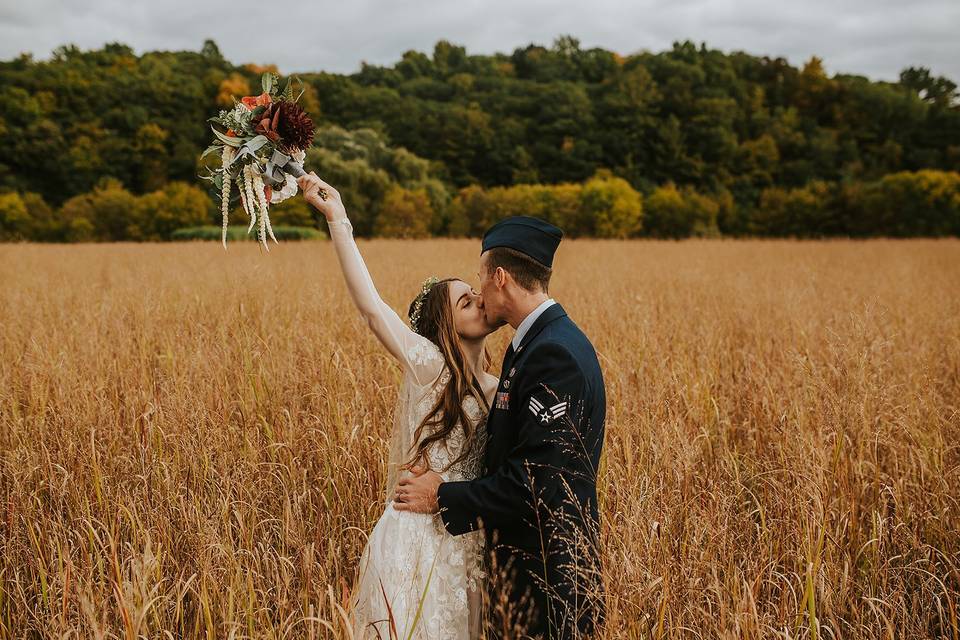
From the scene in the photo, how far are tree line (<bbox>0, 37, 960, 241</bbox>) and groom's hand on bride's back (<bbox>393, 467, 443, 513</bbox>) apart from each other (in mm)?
27507

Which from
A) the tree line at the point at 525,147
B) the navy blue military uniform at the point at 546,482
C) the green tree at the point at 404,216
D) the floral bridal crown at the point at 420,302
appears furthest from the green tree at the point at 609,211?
the navy blue military uniform at the point at 546,482

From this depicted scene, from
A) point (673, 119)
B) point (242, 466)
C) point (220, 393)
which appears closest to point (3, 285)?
point (220, 393)

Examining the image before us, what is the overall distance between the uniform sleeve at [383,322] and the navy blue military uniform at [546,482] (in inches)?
10.3

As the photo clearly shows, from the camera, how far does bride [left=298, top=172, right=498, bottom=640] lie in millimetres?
1889

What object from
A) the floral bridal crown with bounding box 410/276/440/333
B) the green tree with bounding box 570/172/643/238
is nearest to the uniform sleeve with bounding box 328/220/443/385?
the floral bridal crown with bounding box 410/276/440/333

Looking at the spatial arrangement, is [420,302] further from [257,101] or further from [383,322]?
[257,101]

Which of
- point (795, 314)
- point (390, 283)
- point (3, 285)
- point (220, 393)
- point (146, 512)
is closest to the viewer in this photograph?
point (146, 512)

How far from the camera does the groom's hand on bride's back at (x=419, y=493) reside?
6.21ft

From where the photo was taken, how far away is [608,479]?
2.80 metres

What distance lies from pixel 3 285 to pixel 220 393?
5585 millimetres

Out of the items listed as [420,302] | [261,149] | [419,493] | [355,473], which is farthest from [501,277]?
[355,473]

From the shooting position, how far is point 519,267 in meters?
1.93

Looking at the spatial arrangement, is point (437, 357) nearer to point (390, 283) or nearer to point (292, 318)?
point (292, 318)

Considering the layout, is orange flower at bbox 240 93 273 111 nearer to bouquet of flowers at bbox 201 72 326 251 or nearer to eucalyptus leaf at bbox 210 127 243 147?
bouquet of flowers at bbox 201 72 326 251
